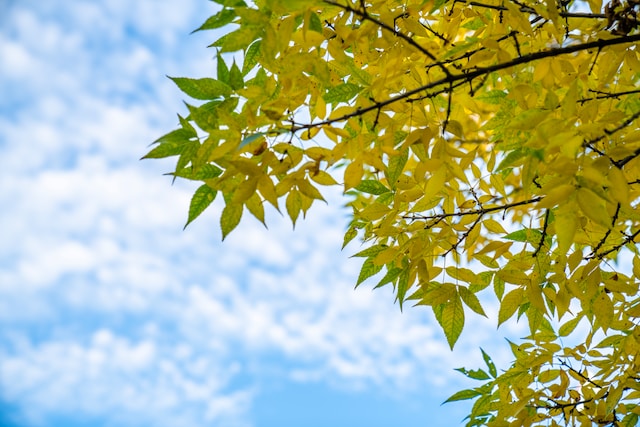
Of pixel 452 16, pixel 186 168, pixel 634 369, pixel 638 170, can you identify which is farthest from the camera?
pixel 452 16

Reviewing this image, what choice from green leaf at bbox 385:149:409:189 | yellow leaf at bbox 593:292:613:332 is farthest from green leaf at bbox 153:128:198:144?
yellow leaf at bbox 593:292:613:332

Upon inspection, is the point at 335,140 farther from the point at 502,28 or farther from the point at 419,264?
the point at 502,28

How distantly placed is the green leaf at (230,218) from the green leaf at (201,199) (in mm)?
104

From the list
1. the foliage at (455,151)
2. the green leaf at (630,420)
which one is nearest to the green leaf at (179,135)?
→ the foliage at (455,151)

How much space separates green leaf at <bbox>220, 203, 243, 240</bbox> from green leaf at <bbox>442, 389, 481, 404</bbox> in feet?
3.52

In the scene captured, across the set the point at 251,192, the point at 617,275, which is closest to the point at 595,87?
the point at 617,275

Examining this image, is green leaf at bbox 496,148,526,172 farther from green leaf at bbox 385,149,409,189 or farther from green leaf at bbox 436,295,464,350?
green leaf at bbox 436,295,464,350

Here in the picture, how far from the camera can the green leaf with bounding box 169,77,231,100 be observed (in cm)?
123

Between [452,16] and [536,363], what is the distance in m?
1.08

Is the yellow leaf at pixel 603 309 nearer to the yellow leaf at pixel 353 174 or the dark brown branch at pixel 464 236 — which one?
the dark brown branch at pixel 464 236

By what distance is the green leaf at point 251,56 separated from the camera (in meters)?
1.50

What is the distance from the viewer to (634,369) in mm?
1585

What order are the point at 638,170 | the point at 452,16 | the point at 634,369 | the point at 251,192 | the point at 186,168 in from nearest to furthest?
the point at 251,192 < the point at 186,168 < the point at 638,170 < the point at 634,369 < the point at 452,16

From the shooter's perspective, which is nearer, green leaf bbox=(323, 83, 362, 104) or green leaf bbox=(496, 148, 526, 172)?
green leaf bbox=(496, 148, 526, 172)
